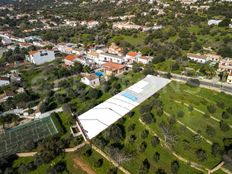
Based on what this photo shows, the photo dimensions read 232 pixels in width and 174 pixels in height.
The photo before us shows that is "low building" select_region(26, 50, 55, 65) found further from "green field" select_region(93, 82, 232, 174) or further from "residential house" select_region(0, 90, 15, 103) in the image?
"green field" select_region(93, 82, 232, 174)

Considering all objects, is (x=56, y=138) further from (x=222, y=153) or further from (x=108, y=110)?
(x=222, y=153)

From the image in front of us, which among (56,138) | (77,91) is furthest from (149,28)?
(56,138)

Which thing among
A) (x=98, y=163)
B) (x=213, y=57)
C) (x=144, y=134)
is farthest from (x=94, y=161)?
(x=213, y=57)

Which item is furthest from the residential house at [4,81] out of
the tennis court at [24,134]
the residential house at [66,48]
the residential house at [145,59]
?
the residential house at [145,59]

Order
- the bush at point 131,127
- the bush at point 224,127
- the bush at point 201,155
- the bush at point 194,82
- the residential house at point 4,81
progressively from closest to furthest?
1. the bush at point 201,155
2. the bush at point 224,127
3. the bush at point 131,127
4. the bush at point 194,82
5. the residential house at point 4,81

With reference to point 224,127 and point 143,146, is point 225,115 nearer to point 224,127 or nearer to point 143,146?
point 224,127

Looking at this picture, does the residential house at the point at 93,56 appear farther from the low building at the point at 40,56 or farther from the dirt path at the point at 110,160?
the dirt path at the point at 110,160
